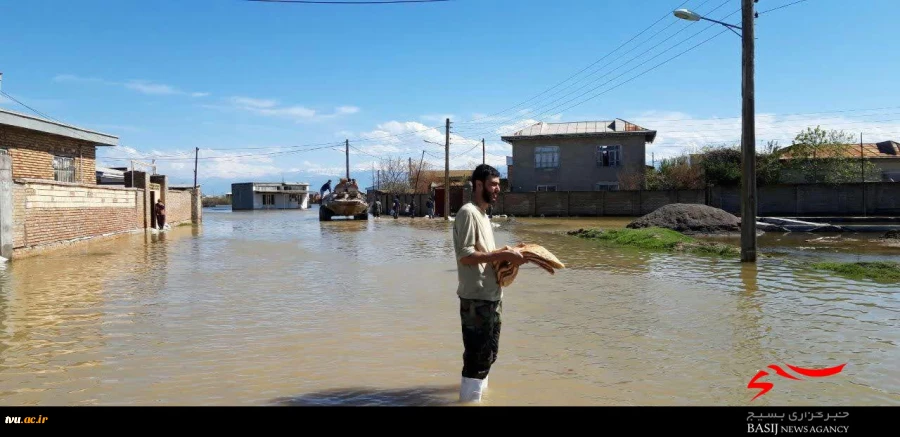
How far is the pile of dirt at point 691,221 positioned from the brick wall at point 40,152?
68.3 ft

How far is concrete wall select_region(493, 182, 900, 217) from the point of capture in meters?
36.1

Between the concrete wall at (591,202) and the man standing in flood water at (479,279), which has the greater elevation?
the concrete wall at (591,202)

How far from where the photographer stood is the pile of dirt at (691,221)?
25734mm

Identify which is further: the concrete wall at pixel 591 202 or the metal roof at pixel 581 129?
the metal roof at pixel 581 129

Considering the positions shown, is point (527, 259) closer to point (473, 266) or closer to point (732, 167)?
point (473, 266)

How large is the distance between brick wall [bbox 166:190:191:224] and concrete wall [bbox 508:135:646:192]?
72.9 ft

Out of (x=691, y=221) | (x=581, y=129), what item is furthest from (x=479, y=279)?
(x=581, y=129)

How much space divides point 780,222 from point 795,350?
23.5 metres

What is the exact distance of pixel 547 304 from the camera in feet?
30.4

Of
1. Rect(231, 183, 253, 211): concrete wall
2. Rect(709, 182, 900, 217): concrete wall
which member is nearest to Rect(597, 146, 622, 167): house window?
Rect(709, 182, 900, 217): concrete wall

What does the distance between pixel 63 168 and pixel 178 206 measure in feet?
43.4

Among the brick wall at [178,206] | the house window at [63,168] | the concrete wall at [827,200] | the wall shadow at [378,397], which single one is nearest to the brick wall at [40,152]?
the house window at [63,168]

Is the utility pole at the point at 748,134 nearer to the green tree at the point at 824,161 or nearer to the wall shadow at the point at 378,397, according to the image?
the wall shadow at the point at 378,397
